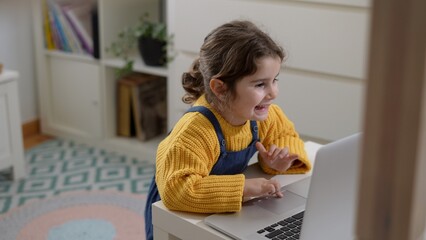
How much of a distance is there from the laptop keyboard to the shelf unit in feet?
6.41

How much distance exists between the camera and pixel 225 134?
1.34 meters

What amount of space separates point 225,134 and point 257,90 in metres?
0.12

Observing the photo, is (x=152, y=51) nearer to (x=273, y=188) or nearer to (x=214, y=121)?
(x=214, y=121)

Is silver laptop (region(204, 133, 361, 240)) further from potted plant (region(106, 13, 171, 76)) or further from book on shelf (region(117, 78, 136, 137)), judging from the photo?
book on shelf (region(117, 78, 136, 137))

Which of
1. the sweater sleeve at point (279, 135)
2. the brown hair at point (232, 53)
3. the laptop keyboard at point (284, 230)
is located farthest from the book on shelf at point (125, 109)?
the laptop keyboard at point (284, 230)

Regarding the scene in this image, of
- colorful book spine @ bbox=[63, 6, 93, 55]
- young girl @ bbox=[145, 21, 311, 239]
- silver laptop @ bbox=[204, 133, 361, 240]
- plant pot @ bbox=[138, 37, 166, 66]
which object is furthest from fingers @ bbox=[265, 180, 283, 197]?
colorful book spine @ bbox=[63, 6, 93, 55]

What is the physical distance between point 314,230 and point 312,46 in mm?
1473

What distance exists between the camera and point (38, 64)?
346cm

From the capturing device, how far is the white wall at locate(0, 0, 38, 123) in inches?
130

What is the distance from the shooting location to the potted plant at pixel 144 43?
2.96 m

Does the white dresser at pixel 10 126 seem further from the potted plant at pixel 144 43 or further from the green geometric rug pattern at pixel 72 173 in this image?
the potted plant at pixel 144 43

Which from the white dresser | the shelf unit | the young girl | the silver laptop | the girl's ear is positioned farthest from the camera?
the shelf unit

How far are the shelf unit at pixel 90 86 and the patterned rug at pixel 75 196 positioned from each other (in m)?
0.10

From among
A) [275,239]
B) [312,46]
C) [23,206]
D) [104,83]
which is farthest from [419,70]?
[104,83]
